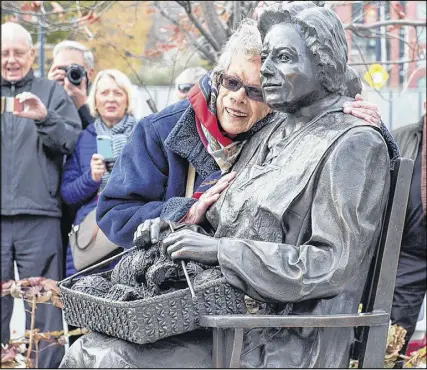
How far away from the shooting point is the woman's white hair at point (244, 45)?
4363mm

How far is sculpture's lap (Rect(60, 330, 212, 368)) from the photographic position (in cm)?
395

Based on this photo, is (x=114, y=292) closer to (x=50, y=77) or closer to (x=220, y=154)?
(x=220, y=154)

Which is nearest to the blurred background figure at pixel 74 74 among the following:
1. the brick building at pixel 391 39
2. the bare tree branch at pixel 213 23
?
the bare tree branch at pixel 213 23

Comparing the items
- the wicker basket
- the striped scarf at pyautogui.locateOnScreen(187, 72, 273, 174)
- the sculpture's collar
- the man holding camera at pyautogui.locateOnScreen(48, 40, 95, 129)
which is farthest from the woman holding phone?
the wicker basket

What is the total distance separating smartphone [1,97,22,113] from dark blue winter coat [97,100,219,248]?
194 centimetres

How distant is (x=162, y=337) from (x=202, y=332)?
226mm

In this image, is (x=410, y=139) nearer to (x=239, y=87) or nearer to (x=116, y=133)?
(x=116, y=133)

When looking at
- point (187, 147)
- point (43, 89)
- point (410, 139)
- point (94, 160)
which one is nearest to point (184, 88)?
point (43, 89)

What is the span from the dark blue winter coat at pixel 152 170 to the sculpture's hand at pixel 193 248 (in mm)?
679

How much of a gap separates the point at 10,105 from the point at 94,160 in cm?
60

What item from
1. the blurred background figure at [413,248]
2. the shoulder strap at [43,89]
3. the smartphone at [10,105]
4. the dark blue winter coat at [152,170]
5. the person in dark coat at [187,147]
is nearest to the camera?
the person in dark coat at [187,147]

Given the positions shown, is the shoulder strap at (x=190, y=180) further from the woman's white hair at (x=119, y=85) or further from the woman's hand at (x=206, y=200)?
the woman's white hair at (x=119, y=85)

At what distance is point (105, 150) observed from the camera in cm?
670

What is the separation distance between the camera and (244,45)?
4.39 m
